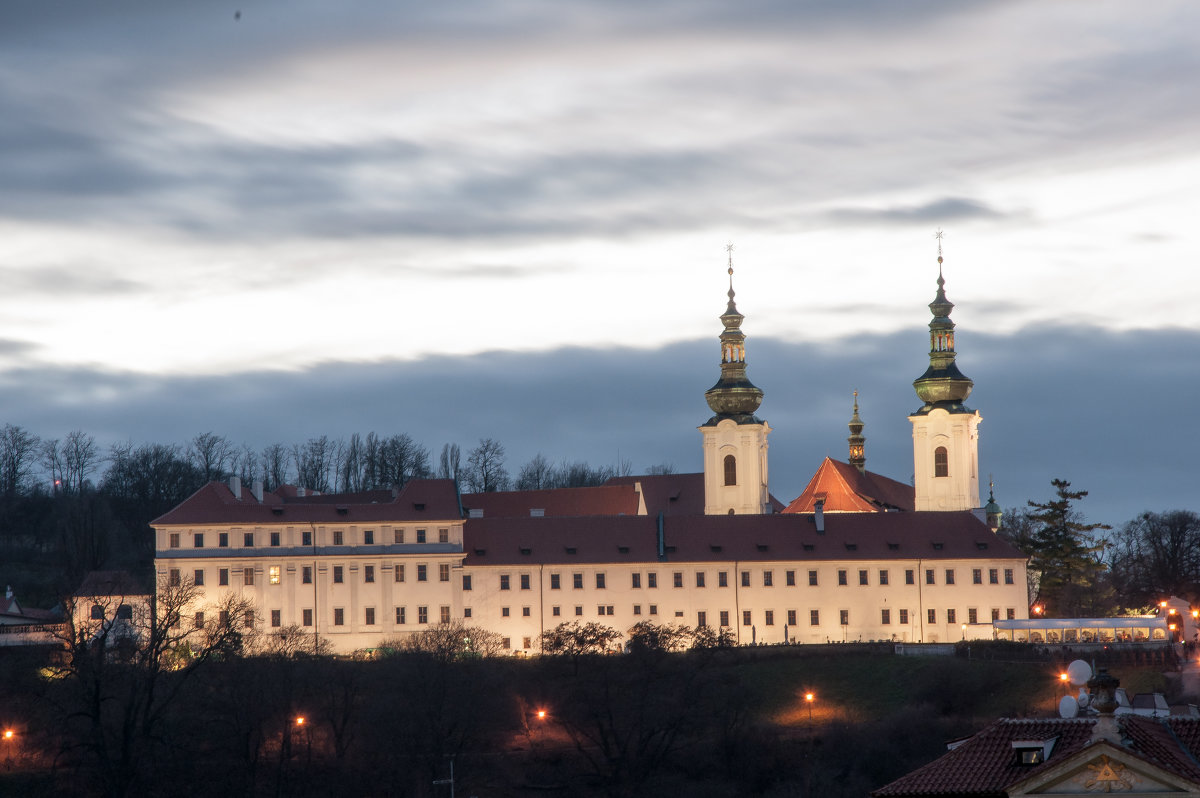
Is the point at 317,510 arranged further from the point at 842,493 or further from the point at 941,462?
the point at 941,462

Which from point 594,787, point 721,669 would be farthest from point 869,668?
point 594,787

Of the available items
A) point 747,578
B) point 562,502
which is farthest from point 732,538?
point 562,502

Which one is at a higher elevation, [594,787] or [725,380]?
[725,380]

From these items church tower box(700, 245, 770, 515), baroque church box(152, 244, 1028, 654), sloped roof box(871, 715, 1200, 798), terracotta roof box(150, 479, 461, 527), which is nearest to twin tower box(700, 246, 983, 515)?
church tower box(700, 245, 770, 515)

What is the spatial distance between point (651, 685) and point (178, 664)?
20646mm

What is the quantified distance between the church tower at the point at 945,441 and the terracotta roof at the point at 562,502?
1569cm

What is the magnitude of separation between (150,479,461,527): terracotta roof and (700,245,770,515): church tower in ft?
57.5

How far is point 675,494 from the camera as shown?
105938mm

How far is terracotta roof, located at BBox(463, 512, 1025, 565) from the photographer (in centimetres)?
8581

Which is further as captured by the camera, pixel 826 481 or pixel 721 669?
pixel 826 481

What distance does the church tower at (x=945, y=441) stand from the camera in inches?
3898

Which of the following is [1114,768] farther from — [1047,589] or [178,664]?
[1047,589]

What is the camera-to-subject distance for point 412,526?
284 feet

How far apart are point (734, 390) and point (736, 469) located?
14.0ft
